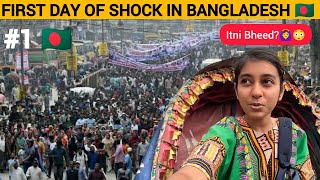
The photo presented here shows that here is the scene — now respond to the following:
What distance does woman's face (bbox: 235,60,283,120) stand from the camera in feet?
8.04

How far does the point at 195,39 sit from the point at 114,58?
4944mm

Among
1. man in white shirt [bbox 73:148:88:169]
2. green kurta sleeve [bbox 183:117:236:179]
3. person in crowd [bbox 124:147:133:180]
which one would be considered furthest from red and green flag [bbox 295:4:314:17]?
green kurta sleeve [bbox 183:117:236:179]

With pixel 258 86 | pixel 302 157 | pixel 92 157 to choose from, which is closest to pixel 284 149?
pixel 302 157

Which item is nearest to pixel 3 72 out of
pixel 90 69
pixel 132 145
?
pixel 90 69

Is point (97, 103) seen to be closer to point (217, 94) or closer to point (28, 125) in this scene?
point (28, 125)

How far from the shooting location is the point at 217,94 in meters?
5.39

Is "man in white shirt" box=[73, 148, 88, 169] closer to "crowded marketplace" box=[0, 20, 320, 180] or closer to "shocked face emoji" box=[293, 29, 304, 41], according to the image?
"crowded marketplace" box=[0, 20, 320, 180]

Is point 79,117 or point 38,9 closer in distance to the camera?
point 38,9

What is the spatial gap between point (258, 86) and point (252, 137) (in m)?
0.23

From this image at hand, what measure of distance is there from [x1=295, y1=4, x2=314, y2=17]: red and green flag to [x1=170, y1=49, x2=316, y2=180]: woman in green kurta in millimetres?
7159

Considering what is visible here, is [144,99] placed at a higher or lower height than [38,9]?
lower

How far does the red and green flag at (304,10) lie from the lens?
962 cm

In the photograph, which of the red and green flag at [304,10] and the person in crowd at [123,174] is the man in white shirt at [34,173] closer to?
the person in crowd at [123,174]

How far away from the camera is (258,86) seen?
2449 millimetres
